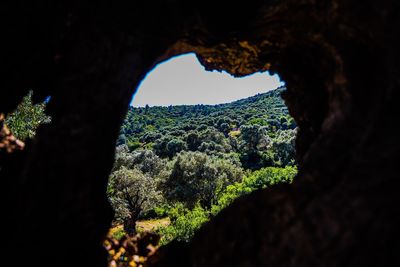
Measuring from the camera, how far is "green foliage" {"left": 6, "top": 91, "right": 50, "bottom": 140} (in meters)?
15.9

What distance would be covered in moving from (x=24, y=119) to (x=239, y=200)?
54.8ft

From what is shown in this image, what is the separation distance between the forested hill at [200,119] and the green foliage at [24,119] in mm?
61800

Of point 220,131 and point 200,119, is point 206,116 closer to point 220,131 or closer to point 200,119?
point 200,119

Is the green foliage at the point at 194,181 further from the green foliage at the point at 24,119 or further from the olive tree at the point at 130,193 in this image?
the green foliage at the point at 24,119

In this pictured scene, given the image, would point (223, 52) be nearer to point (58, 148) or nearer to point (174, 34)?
point (174, 34)

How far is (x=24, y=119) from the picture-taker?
690 inches

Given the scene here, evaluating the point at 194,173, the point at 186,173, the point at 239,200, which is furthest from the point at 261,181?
the point at 239,200

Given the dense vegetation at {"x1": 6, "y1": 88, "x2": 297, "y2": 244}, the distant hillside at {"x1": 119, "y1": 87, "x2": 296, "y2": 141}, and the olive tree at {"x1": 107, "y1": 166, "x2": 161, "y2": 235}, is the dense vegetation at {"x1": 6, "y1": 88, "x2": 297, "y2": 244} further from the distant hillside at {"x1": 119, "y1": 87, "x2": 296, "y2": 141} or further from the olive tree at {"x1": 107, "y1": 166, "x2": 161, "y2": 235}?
the distant hillside at {"x1": 119, "y1": 87, "x2": 296, "y2": 141}

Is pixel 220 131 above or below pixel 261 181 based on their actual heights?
above

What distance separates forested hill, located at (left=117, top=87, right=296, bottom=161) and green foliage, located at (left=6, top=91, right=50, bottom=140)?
61800mm

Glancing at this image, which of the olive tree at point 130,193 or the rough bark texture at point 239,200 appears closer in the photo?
the rough bark texture at point 239,200

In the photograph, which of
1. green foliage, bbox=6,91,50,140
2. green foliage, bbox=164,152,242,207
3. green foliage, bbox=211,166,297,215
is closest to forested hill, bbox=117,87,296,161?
green foliage, bbox=164,152,242,207

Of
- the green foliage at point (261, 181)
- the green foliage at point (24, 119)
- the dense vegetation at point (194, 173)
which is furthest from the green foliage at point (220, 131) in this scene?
the green foliage at point (24, 119)

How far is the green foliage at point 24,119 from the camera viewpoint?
15922 mm
